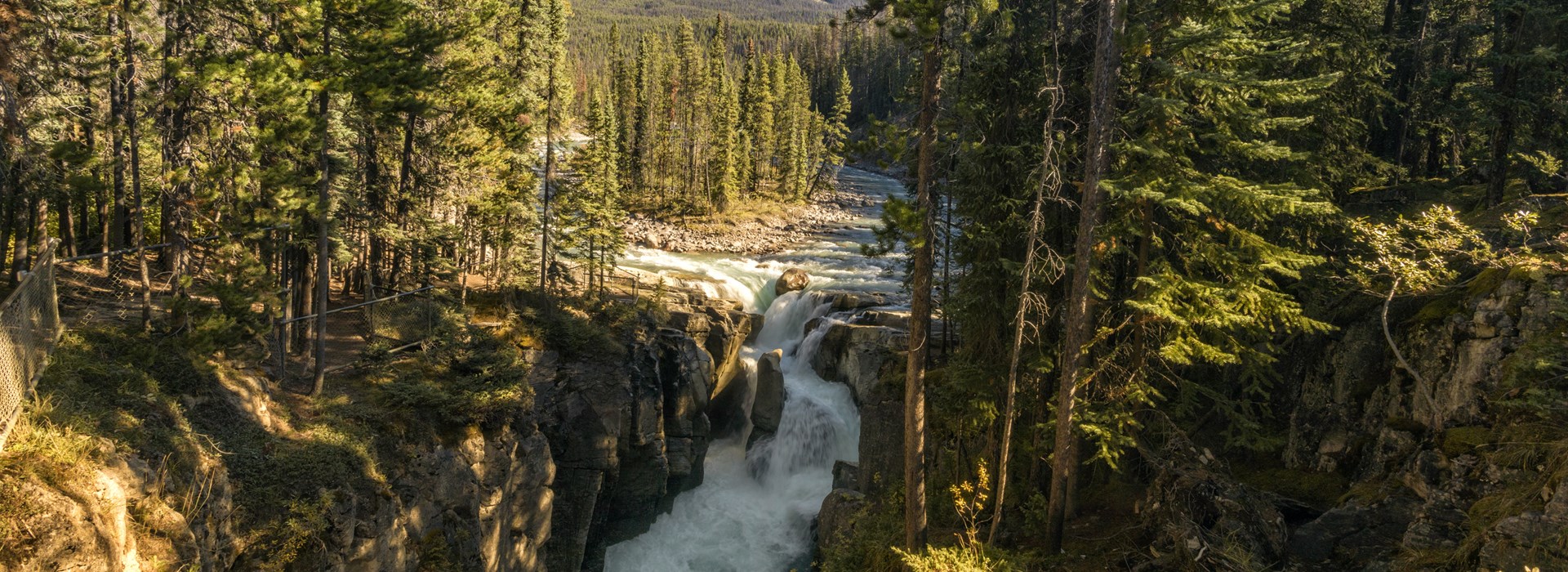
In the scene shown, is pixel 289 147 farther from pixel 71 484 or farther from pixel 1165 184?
pixel 1165 184

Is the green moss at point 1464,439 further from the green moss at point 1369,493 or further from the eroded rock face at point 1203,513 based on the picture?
the eroded rock face at point 1203,513

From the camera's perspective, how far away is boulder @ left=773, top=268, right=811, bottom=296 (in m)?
37.5

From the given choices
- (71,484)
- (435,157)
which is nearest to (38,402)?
(71,484)

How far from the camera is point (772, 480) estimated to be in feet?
82.6

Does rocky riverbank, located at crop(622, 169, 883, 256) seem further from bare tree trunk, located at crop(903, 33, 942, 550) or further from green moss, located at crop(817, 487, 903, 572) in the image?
bare tree trunk, located at crop(903, 33, 942, 550)

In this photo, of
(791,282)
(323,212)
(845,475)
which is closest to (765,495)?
(845,475)

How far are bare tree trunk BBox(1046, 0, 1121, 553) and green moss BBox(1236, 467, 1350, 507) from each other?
3608mm

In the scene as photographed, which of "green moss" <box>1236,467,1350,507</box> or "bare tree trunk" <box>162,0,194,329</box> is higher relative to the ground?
"bare tree trunk" <box>162,0,194,329</box>

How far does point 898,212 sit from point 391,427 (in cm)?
1105

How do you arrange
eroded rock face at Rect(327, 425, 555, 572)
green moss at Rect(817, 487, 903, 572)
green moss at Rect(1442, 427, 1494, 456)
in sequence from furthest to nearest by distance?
green moss at Rect(817, 487, 903, 572) < eroded rock face at Rect(327, 425, 555, 572) < green moss at Rect(1442, 427, 1494, 456)

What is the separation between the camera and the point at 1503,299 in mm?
10523

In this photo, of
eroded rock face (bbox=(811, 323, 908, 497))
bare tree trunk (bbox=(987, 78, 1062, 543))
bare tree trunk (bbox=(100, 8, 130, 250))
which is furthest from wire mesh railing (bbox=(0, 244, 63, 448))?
eroded rock face (bbox=(811, 323, 908, 497))

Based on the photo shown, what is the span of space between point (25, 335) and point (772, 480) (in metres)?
19.3

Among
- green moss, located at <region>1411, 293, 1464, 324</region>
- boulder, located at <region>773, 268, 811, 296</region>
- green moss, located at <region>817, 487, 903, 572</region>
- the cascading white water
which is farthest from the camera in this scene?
boulder, located at <region>773, 268, 811, 296</region>
